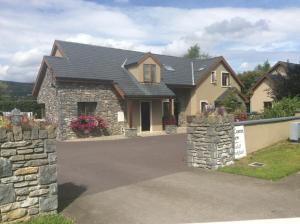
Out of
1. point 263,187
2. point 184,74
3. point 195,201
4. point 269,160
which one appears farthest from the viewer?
point 184,74

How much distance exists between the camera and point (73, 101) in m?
23.0

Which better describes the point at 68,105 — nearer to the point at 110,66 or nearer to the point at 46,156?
the point at 110,66

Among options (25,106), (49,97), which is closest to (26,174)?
(49,97)

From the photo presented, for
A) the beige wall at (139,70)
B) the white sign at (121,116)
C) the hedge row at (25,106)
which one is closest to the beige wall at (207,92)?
the beige wall at (139,70)

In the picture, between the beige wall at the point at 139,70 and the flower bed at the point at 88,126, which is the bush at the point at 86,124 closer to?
the flower bed at the point at 88,126

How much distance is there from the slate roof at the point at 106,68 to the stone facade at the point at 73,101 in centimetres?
70

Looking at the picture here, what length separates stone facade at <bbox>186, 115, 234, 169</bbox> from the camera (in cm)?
1149

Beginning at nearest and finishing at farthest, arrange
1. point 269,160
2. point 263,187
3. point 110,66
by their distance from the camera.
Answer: point 263,187 < point 269,160 < point 110,66

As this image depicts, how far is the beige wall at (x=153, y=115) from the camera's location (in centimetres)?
2598

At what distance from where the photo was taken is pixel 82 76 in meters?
23.3

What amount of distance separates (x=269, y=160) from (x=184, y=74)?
20.2 metres

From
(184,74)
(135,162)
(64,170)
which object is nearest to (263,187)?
(135,162)

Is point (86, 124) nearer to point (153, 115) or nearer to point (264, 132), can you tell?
point (153, 115)

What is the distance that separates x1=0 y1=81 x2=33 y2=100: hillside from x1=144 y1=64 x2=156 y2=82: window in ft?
37.2
